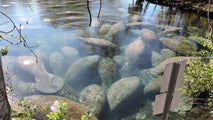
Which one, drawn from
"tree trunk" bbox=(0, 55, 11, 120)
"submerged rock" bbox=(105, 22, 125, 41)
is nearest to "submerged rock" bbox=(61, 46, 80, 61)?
"submerged rock" bbox=(105, 22, 125, 41)

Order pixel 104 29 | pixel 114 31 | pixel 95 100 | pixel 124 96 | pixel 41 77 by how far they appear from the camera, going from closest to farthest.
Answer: pixel 95 100
pixel 124 96
pixel 41 77
pixel 114 31
pixel 104 29

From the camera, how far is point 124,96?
8.26m

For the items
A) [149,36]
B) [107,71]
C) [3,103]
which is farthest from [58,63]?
[3,103]

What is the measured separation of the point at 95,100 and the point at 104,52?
12.2 feet

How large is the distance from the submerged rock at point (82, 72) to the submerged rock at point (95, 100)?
581 mm

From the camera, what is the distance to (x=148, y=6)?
68.3 ft

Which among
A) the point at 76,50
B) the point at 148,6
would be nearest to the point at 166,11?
the point at 148,6

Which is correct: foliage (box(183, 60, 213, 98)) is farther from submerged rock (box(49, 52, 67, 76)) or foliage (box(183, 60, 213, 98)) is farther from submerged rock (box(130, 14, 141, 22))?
submerged rock (box(130, 14, 141, 22))

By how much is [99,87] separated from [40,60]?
9.67 ft

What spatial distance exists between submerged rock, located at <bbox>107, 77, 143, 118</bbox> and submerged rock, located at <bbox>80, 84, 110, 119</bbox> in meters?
0.20

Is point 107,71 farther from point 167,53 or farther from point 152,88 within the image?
point 167,53

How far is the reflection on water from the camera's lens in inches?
336

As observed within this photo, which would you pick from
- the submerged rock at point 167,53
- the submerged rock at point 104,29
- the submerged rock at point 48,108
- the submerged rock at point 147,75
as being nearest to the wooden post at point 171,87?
the submerged rock at point 48,108

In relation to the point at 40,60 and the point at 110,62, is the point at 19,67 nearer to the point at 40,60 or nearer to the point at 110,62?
the point at 40,60
